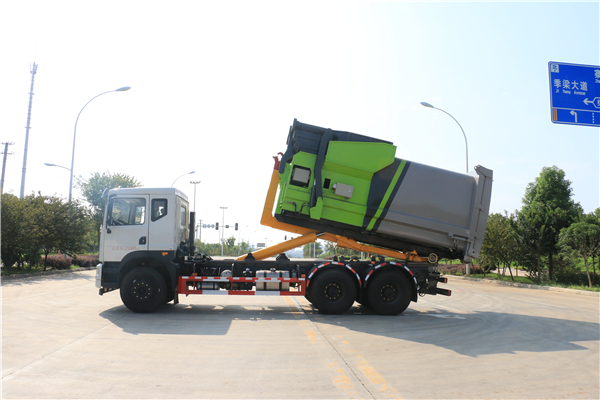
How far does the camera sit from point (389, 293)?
35.0ft

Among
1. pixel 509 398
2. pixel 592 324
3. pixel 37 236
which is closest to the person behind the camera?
pixel 509 398

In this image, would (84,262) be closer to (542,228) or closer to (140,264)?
(140,264)

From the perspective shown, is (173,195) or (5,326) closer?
(5,326)

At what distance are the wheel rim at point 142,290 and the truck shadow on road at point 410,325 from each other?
468 millimetres

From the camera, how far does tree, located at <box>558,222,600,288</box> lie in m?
18.6

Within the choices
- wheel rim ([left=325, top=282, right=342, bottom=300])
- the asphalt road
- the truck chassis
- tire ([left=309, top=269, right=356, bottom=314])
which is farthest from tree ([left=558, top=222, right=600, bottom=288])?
wheel rim ([left=325, top=282, right=342, bottom=300])

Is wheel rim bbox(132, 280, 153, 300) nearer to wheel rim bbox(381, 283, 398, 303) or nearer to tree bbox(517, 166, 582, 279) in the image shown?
wheel rim bbox(381, 283, 398, 303)

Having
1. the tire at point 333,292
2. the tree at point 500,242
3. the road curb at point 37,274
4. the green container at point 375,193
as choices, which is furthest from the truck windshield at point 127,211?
the tree at point 500,242

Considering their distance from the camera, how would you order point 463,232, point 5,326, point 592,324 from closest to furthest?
point 5,326 → point 592,324 → point 463,232

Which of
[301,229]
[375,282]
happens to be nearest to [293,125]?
[301,229]

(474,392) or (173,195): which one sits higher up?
(173,195)

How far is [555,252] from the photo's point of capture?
22.9 meters

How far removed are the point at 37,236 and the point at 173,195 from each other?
15.8 meters

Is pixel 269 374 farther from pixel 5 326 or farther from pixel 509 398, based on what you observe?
pixel 5 326
